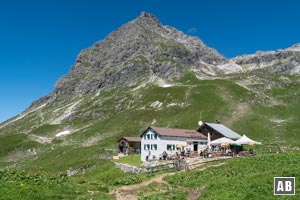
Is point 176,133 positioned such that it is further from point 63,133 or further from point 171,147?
point 63,133

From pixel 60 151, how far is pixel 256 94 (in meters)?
84.0

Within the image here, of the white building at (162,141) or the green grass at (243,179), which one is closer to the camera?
the green grass at (243,179)

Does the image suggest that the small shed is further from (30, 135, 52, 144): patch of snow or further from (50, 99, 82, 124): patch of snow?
(50, 99, 82, 124): patch of snow

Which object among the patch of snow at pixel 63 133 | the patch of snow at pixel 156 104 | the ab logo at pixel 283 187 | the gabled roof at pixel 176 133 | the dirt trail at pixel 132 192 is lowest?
the dirt trail at pixel 132 192

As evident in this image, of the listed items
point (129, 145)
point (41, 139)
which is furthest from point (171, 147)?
point (41, 139)

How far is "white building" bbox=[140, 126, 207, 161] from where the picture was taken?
81750 millimetres

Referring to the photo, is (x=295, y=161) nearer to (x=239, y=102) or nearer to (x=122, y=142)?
(x=122, y=142)

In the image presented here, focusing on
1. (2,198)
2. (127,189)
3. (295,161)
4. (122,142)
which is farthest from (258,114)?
(2,198)

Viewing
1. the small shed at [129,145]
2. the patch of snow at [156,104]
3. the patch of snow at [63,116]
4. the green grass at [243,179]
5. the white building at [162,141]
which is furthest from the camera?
the patch of snow at [63,116]

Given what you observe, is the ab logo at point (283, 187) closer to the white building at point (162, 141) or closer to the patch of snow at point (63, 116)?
the white building at point (162, 141)

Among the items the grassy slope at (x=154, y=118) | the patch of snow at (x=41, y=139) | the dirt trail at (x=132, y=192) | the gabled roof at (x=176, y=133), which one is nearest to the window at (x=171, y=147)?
the gabled roof at (x=176, y=133)

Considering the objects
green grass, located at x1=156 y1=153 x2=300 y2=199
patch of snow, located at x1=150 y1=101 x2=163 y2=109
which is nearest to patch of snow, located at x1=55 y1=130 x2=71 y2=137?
patch of snow, located at x1=150 y1=101 x2=163 y2=109

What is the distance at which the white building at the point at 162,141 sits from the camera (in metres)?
81.8

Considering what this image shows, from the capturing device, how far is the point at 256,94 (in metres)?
151
